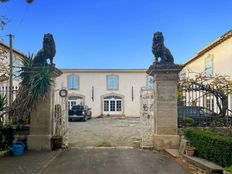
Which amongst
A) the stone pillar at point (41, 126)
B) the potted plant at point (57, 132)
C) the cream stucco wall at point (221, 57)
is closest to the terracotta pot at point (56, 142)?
the potted plant at point (57, 132)

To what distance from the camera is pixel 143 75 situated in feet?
115

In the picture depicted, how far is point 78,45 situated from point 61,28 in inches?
257

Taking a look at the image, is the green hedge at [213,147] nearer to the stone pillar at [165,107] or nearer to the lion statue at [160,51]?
the stone pillar at [165,107]

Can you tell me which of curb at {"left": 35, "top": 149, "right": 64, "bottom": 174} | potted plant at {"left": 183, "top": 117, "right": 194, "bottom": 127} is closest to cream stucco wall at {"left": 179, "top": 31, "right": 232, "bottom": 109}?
potted plant at {"left": 183, "top": 117, "right": 194, "bottom": 127}

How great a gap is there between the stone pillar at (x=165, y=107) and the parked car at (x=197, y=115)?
48 centimetres

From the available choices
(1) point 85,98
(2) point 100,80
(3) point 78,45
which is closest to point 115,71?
(2) point 100,80

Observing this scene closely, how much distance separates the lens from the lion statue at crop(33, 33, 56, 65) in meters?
10.9

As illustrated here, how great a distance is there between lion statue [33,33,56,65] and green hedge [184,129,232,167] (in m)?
5.86

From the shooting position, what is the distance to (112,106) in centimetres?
3494

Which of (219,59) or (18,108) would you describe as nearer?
(18,108)

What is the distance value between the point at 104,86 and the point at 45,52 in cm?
2404

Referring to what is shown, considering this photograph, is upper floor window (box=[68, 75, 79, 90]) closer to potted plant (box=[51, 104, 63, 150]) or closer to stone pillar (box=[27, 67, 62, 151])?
potted plant (box=[51, 104, 63, 150])

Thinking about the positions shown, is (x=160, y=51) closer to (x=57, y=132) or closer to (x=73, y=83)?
(x=57, y=132)

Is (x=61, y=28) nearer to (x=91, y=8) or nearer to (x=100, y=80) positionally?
(x=91, y=8)
